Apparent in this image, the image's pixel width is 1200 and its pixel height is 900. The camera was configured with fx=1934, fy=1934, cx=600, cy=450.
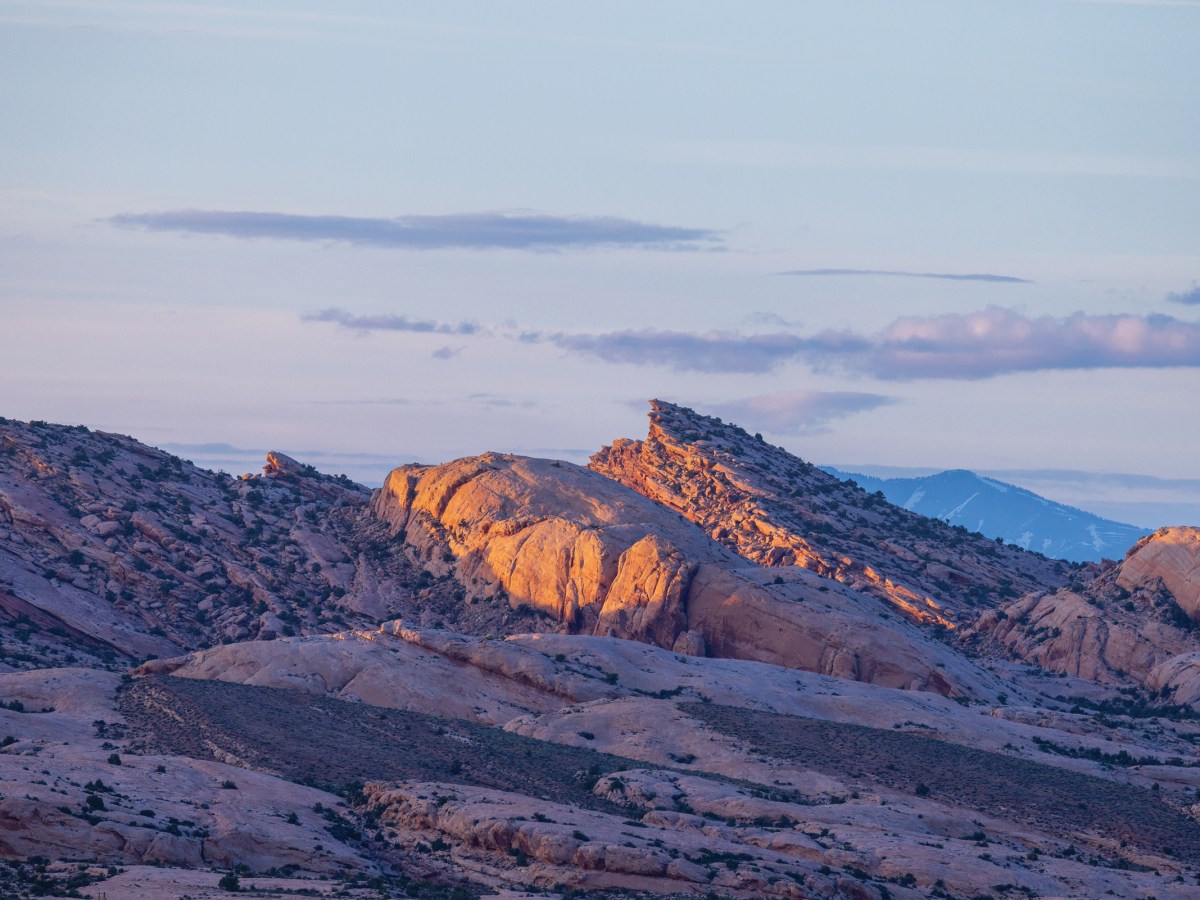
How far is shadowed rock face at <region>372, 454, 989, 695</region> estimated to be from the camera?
9519 cm

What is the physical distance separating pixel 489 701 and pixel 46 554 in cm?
2887

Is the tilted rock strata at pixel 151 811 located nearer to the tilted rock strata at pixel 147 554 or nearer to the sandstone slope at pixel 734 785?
the sandstone slope at pixel 734 785

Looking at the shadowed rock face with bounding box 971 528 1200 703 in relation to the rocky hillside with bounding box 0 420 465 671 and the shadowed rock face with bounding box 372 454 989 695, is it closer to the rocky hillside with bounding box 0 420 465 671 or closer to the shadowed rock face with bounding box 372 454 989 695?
the shadowed rock face with bounding box 372 454 989 695

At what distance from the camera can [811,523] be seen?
4916 inches

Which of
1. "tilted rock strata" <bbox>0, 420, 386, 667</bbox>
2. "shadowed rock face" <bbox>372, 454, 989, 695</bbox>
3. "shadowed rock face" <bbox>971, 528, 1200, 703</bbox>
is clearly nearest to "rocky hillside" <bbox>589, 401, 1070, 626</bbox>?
"shadowed rock face" <bbox>971, 528, 1200, 703</bbox>

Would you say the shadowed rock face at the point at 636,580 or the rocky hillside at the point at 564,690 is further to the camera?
the shadowed rock face at the point at 636,580

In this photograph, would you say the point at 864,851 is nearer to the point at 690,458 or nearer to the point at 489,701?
the point at 489,701

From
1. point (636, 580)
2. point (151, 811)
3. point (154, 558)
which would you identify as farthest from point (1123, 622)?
point (151, 811)

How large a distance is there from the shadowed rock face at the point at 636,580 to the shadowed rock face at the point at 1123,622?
1320cm

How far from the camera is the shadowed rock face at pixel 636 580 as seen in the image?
95188mm

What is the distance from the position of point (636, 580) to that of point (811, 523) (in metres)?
29.1

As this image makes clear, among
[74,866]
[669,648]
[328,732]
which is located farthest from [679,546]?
[74,866]

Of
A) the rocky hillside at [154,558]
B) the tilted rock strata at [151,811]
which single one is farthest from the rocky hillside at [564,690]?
the rocky hillside at [154,558]

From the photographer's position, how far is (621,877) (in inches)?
2174
